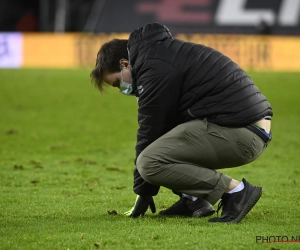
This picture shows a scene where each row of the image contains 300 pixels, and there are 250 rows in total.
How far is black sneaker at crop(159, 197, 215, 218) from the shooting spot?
6160mm

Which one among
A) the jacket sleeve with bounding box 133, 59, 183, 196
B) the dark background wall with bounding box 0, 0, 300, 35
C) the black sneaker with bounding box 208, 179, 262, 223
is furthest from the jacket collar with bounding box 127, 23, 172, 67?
the dark background wall with bounding box 0, 0, 300, 35

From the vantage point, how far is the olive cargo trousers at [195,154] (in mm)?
5684

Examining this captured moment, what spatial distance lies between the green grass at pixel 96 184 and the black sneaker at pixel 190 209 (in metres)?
0.14

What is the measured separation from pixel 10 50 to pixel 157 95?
21695 mm

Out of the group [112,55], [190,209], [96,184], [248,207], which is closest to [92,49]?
[96,184]

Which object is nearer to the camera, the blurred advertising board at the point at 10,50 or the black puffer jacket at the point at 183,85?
the black puffer jacket at the point at 183,85

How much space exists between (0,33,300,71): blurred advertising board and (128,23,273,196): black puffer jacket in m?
17.2

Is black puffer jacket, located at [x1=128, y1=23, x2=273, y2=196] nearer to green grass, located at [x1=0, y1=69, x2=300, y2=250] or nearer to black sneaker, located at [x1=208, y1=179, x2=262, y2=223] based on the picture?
black sneaker, located at [x1=208, y1=179, x2=262, y2=223]

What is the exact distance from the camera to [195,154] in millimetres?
5727

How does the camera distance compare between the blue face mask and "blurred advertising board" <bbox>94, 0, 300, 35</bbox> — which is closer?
the blue face mask

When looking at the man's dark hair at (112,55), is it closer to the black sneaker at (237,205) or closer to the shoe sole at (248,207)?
the black sneaker at (237,205)

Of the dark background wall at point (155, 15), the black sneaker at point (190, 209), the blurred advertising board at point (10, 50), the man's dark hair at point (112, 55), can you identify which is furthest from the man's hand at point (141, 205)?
the dark background wall at point (155, 15)

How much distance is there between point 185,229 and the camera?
5.54 meters

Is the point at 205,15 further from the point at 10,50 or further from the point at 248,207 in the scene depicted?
the point at 248,207
